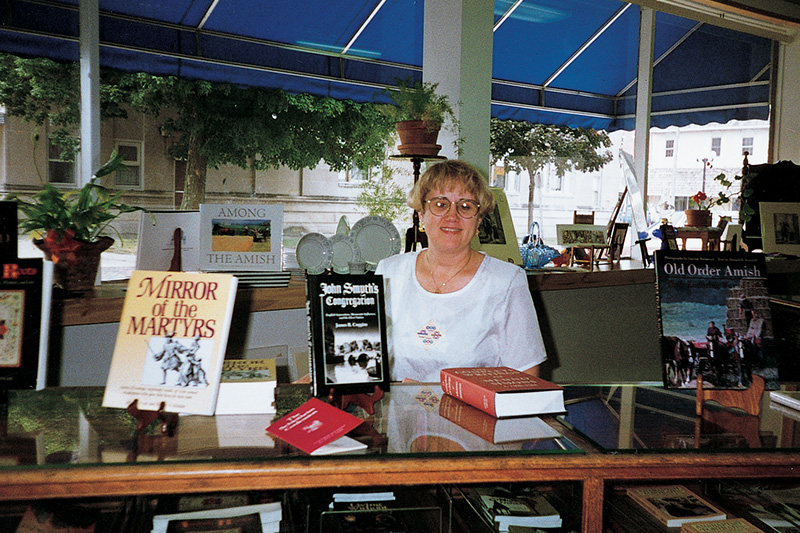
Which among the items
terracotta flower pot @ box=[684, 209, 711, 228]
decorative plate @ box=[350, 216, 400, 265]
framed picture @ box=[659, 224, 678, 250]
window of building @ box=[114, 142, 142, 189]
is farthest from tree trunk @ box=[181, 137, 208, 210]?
terracotta flower pot @ box=[684, 209, 711, 228]

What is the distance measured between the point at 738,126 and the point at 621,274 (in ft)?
25.7

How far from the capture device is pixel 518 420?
3.73ft

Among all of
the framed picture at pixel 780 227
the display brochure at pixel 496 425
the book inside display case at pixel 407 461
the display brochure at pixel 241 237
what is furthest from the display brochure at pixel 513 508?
the framed picture at pixel 780 227

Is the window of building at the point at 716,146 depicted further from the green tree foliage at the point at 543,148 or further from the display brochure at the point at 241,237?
the display brochure at the point at 241,237

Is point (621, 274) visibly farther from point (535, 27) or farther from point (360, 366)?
point (535, 27)

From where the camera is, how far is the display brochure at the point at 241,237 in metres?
2.32

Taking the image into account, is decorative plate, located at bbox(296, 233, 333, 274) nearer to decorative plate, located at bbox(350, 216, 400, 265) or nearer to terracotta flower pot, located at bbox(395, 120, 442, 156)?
decorative plate, located at bbox(350, 216, 400, 265)

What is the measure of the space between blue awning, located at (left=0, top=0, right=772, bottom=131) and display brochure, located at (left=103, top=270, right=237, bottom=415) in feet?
10.3

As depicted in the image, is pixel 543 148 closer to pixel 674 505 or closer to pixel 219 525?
pixel 674 505

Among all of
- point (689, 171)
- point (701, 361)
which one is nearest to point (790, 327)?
point (701, 361)

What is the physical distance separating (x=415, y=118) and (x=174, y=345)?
2082 mm

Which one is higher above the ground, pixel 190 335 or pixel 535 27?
pixel 535 27

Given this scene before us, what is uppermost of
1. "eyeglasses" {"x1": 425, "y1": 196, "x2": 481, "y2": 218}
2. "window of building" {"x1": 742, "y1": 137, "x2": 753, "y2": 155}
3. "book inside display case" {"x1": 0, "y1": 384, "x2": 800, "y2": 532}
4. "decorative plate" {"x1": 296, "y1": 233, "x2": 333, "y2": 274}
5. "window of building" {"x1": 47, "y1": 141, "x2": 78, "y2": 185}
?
"window of building" {"x1": 742, "y1": 137, "x2": 753, "y2": 155}

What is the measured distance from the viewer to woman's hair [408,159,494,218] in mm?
1845
